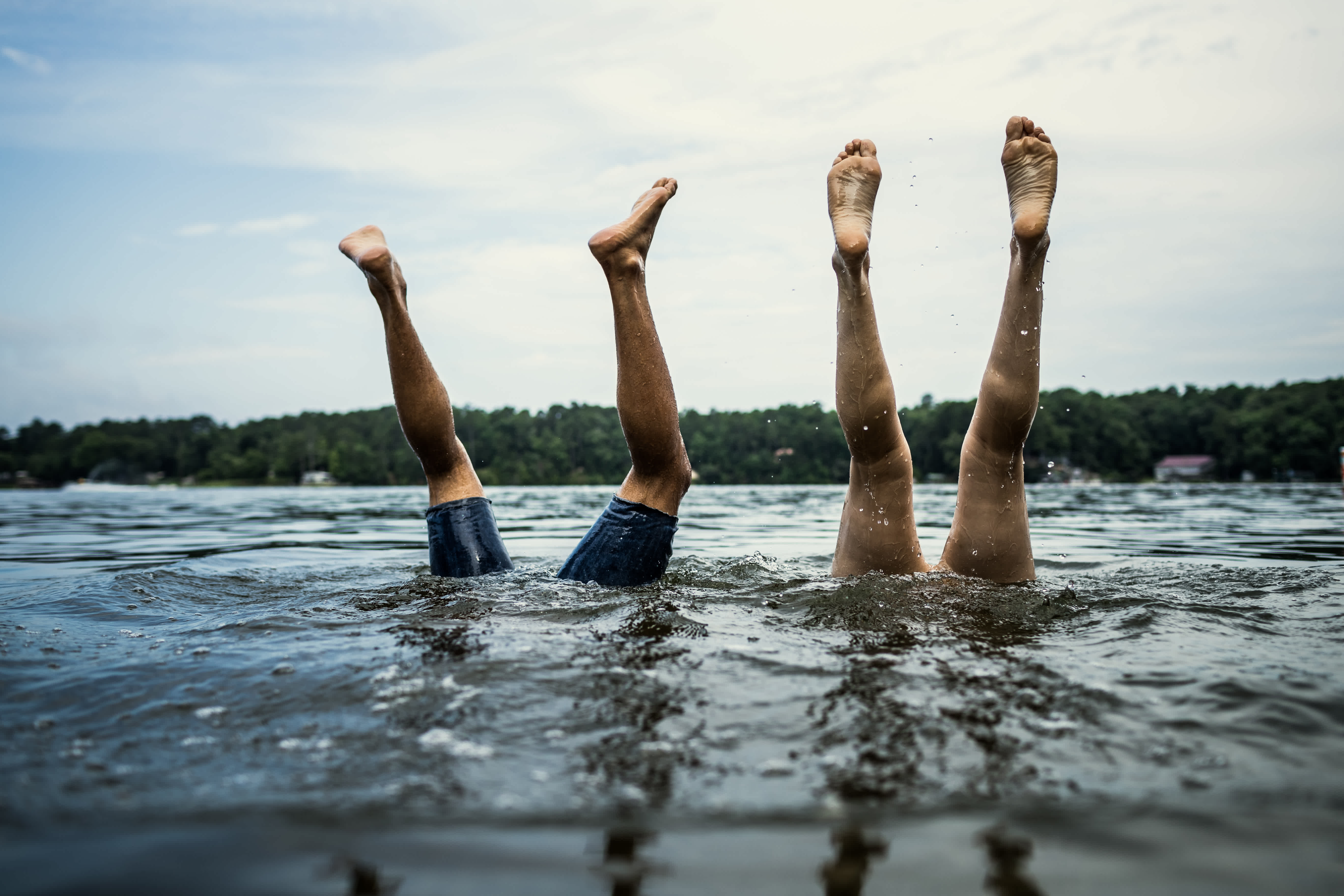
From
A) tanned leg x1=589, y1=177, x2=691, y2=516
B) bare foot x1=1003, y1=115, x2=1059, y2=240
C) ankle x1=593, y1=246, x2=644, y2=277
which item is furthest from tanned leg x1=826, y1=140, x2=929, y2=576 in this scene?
ankle x1=593, y1=246, x2=644, y2=277

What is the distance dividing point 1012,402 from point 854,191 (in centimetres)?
94

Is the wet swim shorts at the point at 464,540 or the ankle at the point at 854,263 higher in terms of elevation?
the ankle at the point at 854,263

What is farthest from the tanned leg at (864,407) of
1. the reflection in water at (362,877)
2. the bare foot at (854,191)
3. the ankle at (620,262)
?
the reflection in water at (362,877)

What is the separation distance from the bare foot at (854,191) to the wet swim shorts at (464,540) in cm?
171

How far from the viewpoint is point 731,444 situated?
4722cm

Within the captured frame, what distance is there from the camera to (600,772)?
4.75ft

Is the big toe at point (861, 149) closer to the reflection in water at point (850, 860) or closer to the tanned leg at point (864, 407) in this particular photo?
the tanned leg at point (864, 407)

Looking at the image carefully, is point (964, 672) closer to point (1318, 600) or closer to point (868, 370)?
point (868, 370)

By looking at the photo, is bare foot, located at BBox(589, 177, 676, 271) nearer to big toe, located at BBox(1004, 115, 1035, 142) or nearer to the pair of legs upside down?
the pair of legs upside down

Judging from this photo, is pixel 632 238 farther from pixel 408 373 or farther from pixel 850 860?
pixel 850 860

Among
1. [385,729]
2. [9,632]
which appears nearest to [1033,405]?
[385,729]

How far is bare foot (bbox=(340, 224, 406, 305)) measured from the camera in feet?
9.41

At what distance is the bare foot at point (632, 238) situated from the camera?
2.71 m

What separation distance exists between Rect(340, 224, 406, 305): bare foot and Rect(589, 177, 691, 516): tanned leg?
754 mm
